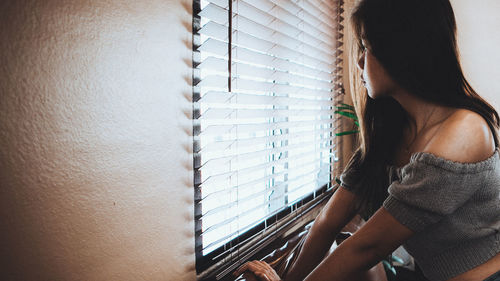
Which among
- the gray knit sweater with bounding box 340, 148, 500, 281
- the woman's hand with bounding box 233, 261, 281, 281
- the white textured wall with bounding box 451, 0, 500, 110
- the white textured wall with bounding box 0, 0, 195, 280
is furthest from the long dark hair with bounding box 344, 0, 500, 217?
the white textured wall with bounding box 451, 0, 500, 110

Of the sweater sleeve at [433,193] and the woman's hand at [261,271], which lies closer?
the sweater sleeve at [433,193]

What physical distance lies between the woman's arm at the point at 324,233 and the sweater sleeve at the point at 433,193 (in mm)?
337

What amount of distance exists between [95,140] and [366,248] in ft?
2.31

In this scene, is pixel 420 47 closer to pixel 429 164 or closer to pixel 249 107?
pixel 429 164

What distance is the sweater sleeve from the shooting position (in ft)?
1.79

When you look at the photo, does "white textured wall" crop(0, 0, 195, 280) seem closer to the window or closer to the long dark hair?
the window

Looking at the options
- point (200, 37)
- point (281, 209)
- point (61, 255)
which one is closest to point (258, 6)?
point (200, 37)

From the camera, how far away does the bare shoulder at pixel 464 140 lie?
22.3 inches

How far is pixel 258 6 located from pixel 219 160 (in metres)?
0.70

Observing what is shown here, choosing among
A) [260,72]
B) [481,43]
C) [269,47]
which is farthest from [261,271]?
[481,43]

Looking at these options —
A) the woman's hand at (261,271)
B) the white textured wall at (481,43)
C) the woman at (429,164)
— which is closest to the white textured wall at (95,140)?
the woman's hand at (261,271)

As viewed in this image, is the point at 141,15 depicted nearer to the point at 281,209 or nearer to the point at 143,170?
the point at 143,170

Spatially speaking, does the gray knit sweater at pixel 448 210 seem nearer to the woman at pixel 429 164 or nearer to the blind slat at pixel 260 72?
the woman at pixel 429 164

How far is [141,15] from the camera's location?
668 millimetres
